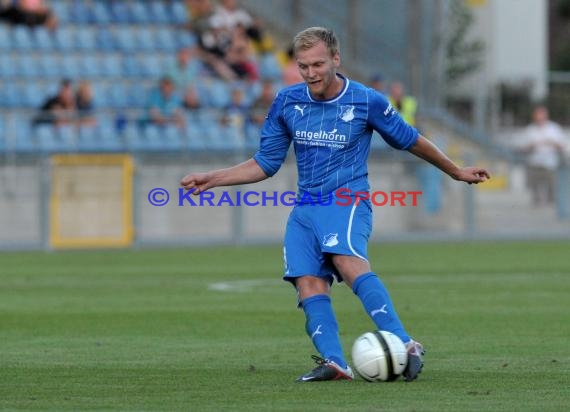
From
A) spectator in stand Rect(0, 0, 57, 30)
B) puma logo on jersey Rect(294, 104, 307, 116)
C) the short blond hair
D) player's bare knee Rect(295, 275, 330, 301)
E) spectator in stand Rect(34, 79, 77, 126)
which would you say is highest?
spectator in stand Rect(0, 0, 57, 30)

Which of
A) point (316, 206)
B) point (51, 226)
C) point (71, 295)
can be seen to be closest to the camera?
point (316, 206)

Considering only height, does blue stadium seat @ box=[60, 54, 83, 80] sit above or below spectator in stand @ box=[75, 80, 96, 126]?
above

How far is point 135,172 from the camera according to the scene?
22953mm

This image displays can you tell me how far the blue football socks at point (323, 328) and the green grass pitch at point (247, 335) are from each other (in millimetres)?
206

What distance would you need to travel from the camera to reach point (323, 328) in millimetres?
7777

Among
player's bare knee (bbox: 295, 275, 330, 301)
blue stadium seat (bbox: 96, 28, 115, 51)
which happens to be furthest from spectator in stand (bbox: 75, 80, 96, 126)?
player's bare knee (bbox: 295, 275, 330, 301)

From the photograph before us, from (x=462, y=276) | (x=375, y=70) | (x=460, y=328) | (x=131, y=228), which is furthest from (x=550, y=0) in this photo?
(x=460, y=328)

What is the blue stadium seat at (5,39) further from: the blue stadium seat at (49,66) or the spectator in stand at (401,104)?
the spectator in stand at (401,104)

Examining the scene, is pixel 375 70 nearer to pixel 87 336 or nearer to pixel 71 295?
pixel 71 295

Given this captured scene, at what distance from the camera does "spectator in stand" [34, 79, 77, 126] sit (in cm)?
2319

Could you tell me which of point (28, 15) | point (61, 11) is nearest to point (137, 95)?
point (28, 15)

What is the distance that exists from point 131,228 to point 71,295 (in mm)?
8305

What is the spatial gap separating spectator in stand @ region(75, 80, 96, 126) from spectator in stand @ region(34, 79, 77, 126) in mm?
110

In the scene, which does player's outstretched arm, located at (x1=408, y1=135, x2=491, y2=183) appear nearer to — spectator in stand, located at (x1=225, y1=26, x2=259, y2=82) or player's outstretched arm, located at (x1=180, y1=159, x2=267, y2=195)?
player's outstretched arm, located at (x1=180, y1=159, x2=267, y2=195)
